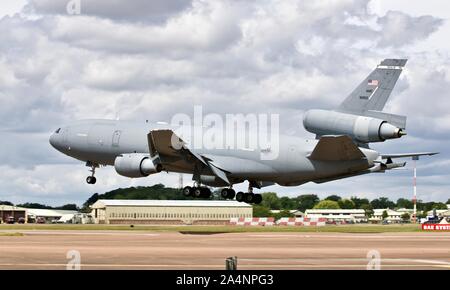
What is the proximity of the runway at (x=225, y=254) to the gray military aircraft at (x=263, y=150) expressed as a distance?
9188 millimetres

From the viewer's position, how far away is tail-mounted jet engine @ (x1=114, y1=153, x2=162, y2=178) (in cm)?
7594

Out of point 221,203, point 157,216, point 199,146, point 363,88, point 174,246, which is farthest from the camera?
point 221,203

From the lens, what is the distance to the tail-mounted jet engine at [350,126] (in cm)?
6725

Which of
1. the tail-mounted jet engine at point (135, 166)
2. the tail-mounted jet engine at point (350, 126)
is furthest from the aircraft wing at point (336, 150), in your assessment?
the tail-mounted jet engine at point (135, 166)

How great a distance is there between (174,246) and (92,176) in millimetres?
28253

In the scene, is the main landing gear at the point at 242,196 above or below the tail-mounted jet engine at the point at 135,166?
below

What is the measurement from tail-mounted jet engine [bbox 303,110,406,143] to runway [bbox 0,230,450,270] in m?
8.28

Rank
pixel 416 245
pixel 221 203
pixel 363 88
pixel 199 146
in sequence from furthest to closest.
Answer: pixel 221 203 → pixel 199 146 → pixel 363 88 → pixel 416 245

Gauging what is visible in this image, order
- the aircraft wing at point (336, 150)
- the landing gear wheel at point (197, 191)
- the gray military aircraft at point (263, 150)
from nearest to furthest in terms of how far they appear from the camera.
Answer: the aircraft wing at point (336, 150)
the gray military aircraft at point (263, 150)
the landing gear wheel at point (197, 191)

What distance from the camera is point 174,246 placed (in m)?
55.9

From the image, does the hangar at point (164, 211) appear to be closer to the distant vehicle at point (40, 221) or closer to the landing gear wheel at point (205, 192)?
the distant vehicle at point (40, 221)

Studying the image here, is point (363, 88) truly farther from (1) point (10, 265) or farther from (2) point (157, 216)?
(2) point (157, 216)
